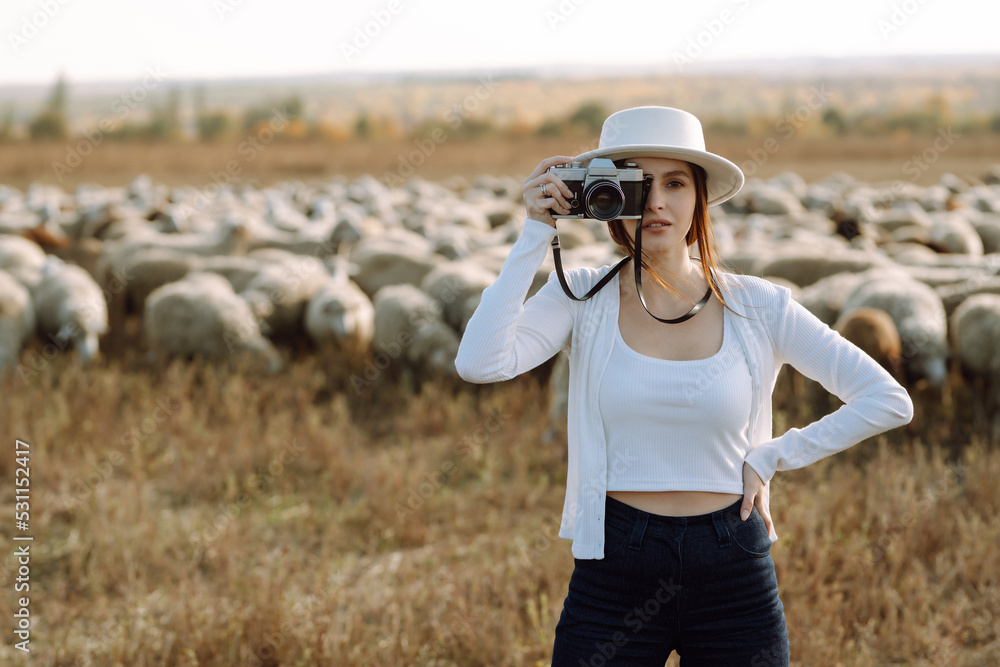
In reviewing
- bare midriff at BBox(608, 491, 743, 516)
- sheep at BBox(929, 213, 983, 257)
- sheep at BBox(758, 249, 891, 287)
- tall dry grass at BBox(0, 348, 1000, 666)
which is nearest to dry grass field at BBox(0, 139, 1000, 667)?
tall dry grass at BBox(0, 348, 1000, 666)

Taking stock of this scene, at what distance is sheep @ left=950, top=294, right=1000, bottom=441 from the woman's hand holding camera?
16.5ft

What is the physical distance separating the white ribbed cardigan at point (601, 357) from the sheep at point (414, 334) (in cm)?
483

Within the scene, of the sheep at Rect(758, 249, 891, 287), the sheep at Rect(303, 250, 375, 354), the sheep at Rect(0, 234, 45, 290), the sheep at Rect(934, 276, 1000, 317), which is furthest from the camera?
the sheep at Rect(0, 234, 45, 290)

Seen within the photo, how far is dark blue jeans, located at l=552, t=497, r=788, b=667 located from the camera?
198 cm

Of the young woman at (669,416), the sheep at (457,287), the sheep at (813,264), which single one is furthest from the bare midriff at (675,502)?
the sheep at (813,264)

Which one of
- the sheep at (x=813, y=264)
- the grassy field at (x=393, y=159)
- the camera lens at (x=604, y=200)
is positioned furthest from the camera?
the grassy field at (x=393, y=159)

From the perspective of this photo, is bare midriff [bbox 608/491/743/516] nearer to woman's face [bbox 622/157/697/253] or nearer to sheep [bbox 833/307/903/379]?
woman's face [bbox 622/157/697/253]

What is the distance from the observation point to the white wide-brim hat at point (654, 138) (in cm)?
200

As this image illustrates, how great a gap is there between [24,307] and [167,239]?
4.28m

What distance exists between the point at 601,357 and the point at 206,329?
6105mm

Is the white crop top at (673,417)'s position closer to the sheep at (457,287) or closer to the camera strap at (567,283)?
the camera strap at (567,283)

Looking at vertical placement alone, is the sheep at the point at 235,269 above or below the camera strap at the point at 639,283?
above

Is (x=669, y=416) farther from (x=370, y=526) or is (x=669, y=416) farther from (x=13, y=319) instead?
(x=13, y=319)

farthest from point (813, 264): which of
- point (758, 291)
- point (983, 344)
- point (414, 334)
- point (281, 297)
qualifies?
point (758, 291)
